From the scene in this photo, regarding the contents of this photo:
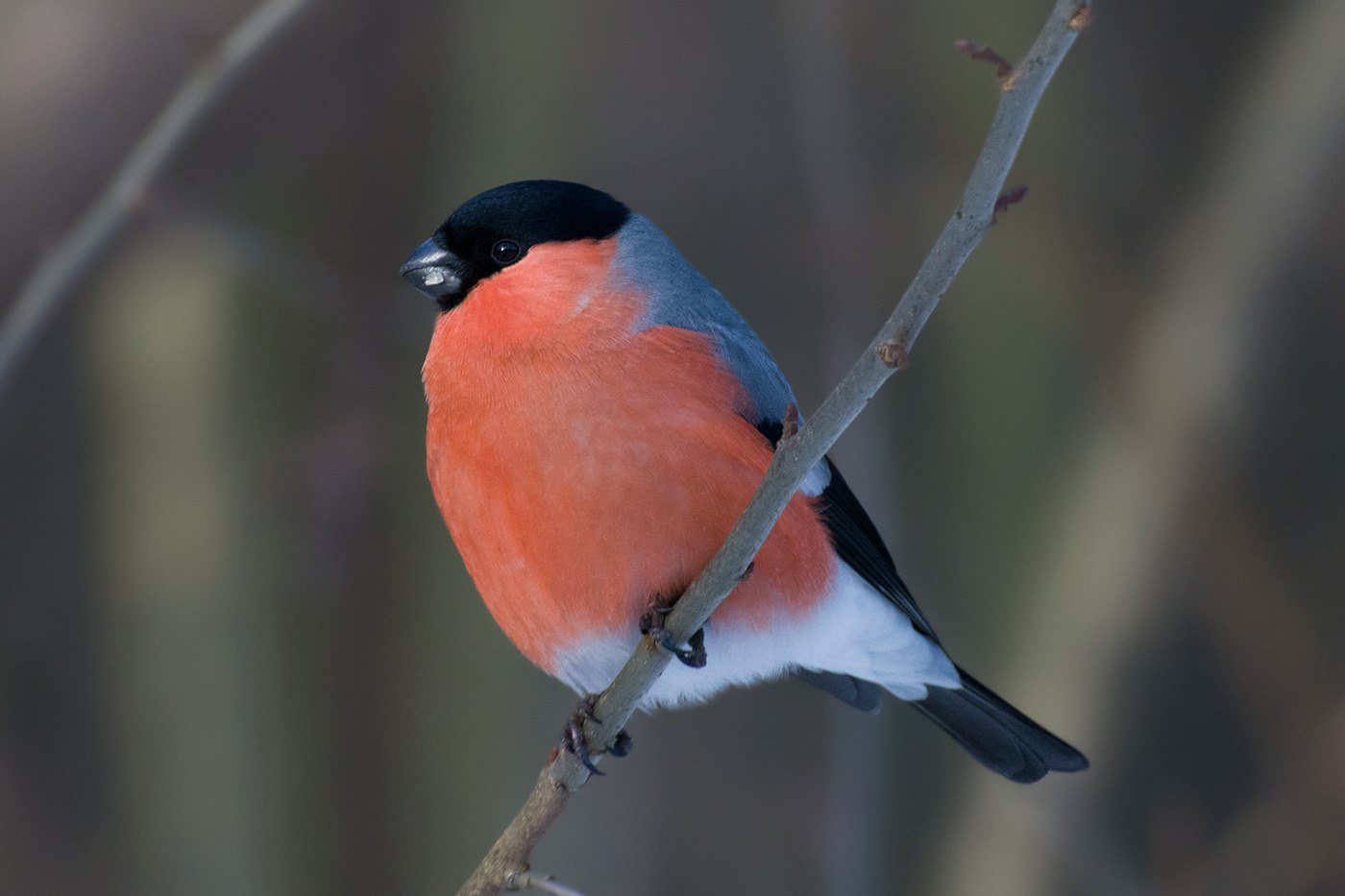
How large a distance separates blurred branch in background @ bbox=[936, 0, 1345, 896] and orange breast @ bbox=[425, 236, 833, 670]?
112 cm

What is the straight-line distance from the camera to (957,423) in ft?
9.95

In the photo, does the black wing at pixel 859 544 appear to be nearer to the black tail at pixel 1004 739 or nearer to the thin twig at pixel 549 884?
the black tail at pixel 1004 739

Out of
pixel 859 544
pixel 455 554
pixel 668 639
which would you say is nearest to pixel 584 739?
pixel 668 639

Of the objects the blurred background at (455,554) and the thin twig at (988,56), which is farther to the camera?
the blurred background at (455,554)

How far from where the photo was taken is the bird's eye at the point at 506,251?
1.99 m

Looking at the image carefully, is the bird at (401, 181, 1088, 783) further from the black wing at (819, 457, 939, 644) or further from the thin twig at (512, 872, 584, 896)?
the thin twig at (512, 872, 584, 896)

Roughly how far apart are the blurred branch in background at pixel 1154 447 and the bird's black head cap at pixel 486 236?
1471mm

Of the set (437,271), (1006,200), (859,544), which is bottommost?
(859,544)

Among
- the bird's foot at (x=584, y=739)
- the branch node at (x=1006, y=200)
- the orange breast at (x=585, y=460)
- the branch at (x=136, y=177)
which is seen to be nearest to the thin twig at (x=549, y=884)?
the bird's foot at (x=584, y=739)

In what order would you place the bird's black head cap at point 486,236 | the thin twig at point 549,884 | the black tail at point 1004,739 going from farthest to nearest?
the black tail at point 1004,739 < the bird's black head cap at point 486,236 < the thin twig at point 549,884

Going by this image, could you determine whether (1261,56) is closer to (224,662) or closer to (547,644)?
(547,644)

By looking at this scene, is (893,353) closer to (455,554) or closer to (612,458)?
(612,458)

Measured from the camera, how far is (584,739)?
1741 millimetres

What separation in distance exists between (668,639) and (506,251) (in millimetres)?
726
